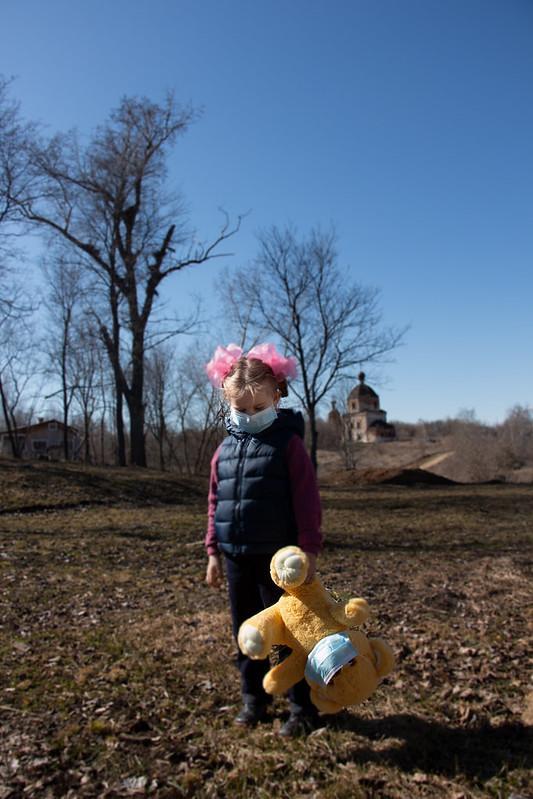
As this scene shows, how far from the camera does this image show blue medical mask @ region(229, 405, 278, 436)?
9.42 feet

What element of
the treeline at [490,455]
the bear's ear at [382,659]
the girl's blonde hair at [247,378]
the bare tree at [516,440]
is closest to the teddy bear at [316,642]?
the bear's ear at [382,659]

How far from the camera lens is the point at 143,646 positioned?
4027 mm

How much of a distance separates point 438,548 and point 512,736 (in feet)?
17.4

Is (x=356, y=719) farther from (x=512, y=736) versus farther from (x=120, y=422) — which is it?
(x=120, y=422)

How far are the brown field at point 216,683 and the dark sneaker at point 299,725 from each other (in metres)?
0.05

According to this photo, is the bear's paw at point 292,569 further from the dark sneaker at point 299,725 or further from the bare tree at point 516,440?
the bare tree at point 516,440

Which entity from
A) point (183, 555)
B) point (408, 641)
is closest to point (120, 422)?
point (183, 555)

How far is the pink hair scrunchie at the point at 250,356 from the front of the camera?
117 inches

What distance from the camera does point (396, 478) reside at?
68.7 feet

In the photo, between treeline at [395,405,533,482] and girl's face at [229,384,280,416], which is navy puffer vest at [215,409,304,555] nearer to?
girl's face at [229,384,280,416]

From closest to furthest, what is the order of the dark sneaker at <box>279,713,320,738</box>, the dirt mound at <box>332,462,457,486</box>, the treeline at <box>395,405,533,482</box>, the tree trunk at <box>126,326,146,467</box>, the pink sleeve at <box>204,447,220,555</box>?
1. the dark sneaker at <box>279,713,320,738</box>
2. the pink sleeve at <box>204,447,220,555</box>
3. the tree trunk at <box>126,326,146,467</box>
4. the dirt mound at <box>332,462,457,486</box>
5. the treeline at <box>395,405,533,482</box>

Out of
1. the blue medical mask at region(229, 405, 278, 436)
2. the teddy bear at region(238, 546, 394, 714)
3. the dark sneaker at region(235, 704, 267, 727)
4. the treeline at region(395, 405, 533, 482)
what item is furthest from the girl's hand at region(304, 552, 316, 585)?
the treeline at region(395, 405, 533, 482)

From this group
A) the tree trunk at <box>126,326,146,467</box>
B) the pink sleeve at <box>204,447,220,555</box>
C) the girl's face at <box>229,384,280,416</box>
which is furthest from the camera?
the tree trunk at <box>126,326,146,467</box>

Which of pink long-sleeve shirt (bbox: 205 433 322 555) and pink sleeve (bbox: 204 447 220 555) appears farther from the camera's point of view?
pink sleeve (bbox: 204 447 220 555)
